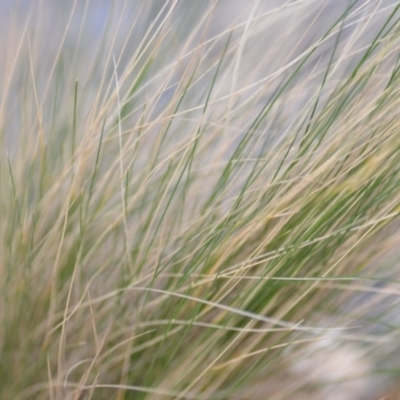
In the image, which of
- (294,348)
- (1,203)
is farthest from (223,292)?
(1,203)

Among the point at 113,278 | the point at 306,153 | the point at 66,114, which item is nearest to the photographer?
the point at 306,153

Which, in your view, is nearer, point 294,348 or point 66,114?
point 294,348

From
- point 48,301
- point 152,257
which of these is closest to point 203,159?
point 152,257

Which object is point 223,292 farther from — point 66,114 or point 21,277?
point 66,114

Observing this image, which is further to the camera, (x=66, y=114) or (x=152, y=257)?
(x=66, y=114)

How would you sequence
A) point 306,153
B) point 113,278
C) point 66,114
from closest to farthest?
1. point 306,153
2. point 113,278
3. point 66,114

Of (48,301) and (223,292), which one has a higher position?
(223,292)

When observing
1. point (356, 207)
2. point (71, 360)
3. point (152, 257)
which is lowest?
point (71, 360)

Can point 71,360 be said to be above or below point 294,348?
below

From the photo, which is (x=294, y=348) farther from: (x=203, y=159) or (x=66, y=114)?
(x=66, y=114)
